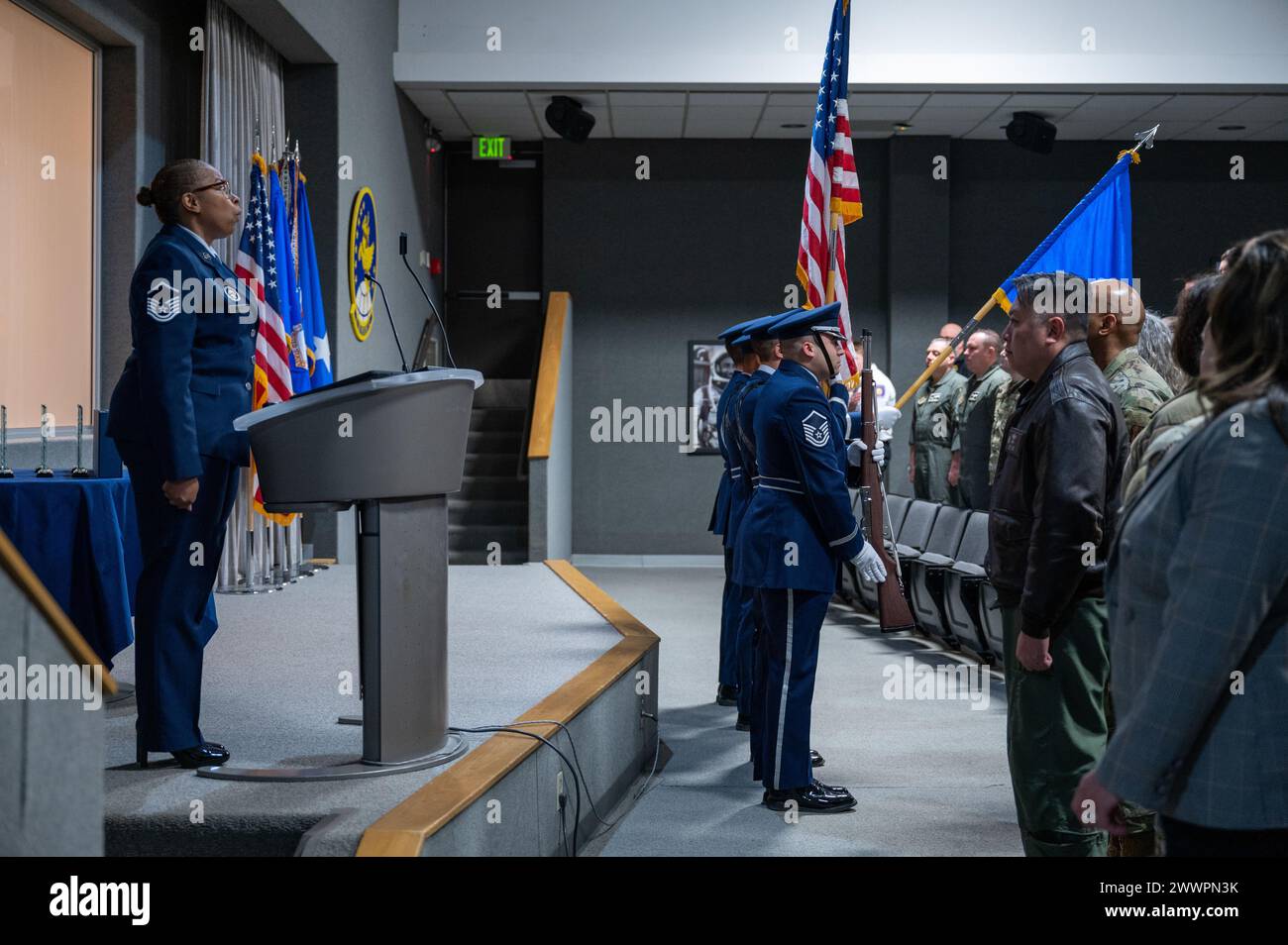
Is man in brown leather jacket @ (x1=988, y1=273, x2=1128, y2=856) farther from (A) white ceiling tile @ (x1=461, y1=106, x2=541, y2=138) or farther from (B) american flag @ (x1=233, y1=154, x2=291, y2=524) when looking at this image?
(A) white ceiling tile @ (x1=461, y1=106, x2=541, y2=138)

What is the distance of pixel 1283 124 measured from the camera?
424 inches

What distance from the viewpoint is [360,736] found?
3250 millimetres

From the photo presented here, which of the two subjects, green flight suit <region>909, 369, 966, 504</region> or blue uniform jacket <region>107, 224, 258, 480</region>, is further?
green flight suit <region>909, 369, 966, 504</region>

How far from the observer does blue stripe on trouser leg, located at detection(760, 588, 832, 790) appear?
148 inches

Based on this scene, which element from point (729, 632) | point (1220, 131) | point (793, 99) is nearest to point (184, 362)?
point (729, 632)

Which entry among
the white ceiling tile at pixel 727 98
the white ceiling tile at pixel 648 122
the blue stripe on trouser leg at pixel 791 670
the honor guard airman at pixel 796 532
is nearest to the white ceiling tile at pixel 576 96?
the white ceiling tile at pixel 648 122

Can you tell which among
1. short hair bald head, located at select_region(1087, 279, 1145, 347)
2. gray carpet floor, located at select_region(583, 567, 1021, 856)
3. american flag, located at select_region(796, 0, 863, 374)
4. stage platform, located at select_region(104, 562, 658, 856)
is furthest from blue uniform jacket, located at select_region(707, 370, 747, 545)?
short hair bald head, located at select_region(1087, 279, 1145, 347)

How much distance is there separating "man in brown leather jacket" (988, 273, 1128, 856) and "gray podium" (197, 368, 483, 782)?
130 cm

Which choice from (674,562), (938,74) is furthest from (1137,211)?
(674,562)

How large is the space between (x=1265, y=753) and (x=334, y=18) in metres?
7.54

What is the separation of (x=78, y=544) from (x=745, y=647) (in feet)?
7.98

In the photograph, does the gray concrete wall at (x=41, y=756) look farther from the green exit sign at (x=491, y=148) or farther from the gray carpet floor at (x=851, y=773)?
the green exit sign at (x=491, y=148)
